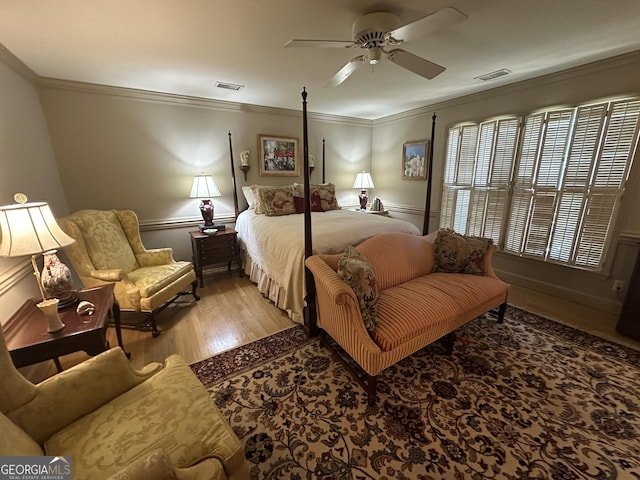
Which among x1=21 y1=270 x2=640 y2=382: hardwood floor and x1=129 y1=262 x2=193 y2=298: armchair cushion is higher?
x1=129 y1=262 x2=193 y2=298: armchair cushion

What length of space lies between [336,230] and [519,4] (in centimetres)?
196

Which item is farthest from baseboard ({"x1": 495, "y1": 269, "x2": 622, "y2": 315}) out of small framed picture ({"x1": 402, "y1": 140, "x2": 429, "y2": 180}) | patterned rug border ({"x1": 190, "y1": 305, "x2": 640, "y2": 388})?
small framed picture ({"x1": 402, "y1": 140, "x2": 429, "y2": 180})

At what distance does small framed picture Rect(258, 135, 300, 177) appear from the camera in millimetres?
3908

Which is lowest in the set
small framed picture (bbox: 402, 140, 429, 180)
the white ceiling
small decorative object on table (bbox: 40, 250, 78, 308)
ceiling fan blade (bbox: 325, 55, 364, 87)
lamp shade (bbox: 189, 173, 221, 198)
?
small decorative object on table (bbox: 40, 250, 78, 308)

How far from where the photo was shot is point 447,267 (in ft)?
8.11

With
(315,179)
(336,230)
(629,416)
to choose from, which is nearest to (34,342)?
(336,230)

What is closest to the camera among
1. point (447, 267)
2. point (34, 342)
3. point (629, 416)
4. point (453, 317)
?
point (34, 342)

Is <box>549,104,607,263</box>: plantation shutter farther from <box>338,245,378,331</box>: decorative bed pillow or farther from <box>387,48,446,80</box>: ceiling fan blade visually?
<box>338,245,378,331</box>: decorative bed pillow

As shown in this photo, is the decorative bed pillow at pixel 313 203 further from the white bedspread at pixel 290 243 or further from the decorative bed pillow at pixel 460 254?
the decorative bed pillow at pixel 460 254

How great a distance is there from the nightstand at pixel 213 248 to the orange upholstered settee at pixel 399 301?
1.79 metres

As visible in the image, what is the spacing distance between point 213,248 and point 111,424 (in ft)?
7.99

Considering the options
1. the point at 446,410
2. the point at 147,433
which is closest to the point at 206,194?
the point at 147,433

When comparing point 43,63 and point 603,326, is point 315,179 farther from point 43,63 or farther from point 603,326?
point 603,326

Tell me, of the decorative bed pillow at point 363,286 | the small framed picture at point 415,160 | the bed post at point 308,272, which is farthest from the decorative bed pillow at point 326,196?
the decorative bed pillow at point 363,286
